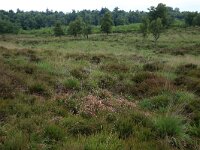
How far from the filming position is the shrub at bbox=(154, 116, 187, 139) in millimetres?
6230

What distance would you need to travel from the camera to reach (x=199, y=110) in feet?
27.3

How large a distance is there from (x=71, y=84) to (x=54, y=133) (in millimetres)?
3759

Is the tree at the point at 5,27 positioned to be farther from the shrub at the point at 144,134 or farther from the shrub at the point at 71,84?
the shrub at the point at 144,134

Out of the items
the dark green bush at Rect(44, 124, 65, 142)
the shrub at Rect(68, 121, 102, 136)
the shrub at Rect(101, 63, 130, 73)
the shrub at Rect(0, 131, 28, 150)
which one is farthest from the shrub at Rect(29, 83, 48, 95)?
the shrub at Rect(101, 63, 130, 73)

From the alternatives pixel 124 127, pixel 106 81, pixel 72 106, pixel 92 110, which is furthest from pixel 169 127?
pixel 106 81

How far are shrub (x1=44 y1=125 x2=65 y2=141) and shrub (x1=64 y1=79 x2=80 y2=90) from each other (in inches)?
136

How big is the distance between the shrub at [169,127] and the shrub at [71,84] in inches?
142

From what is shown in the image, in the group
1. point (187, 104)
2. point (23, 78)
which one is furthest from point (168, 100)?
point (23, 78)

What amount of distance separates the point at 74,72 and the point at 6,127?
541 centimetres

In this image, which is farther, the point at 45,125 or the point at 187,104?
the point at 187,104

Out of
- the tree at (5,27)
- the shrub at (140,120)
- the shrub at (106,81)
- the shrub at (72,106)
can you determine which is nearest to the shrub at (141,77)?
the shrub at (106,81)

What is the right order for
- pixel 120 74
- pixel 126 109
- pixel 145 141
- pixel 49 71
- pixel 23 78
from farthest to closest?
pixel 120 74
pixel 49 71
pixel 23 78
pixel 126 109
pixel 145 141

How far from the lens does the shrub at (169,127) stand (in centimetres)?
623

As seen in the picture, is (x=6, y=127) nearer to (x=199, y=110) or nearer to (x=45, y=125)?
(x=45, y=125)
